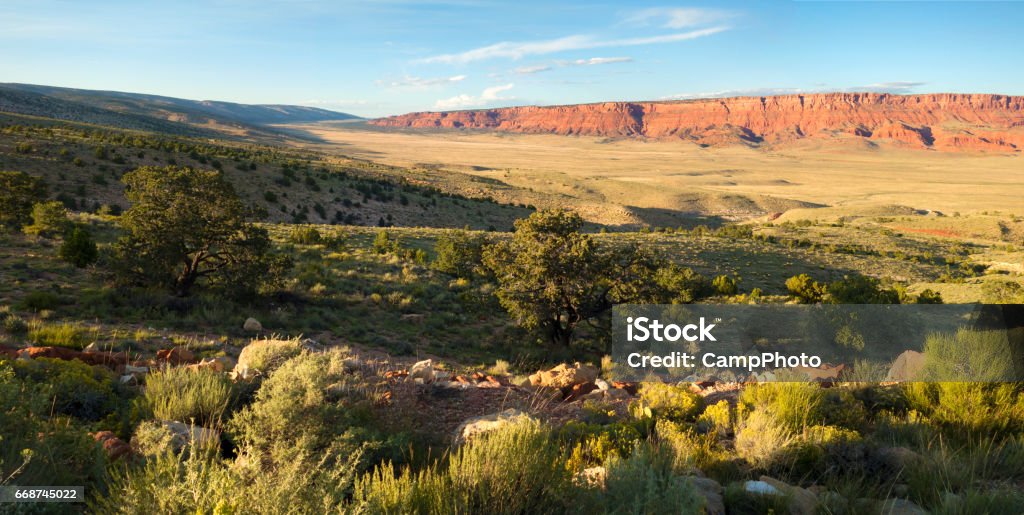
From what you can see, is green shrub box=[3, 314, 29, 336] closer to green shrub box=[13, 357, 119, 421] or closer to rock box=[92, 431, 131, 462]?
green shrub box=[13, 357, 119, 421]

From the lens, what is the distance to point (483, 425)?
18.1ft

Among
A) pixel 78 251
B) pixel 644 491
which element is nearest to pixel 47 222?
pixel 78 251

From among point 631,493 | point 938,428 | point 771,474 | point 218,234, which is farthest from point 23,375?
point 938,428

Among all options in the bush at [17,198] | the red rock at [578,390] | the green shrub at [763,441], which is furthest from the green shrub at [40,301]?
the green shrub at [763,441]

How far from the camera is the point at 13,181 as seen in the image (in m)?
20.5

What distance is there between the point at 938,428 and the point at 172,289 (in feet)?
52.8

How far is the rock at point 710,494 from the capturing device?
4262mm

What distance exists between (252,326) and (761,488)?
1144 cm

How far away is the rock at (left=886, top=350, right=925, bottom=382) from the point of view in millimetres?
7949

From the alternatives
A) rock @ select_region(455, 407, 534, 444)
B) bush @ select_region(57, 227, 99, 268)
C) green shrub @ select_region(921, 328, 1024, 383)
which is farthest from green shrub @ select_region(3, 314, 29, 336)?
green shrub @ select_region(921, 328, 1024, 383)

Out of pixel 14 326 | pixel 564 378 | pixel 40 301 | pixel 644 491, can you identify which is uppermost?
pixel 644 491

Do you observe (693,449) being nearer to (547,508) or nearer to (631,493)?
(631,493)

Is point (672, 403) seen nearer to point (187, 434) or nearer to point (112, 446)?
point (187, 434)

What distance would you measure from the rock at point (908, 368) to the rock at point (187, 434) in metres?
8.92
